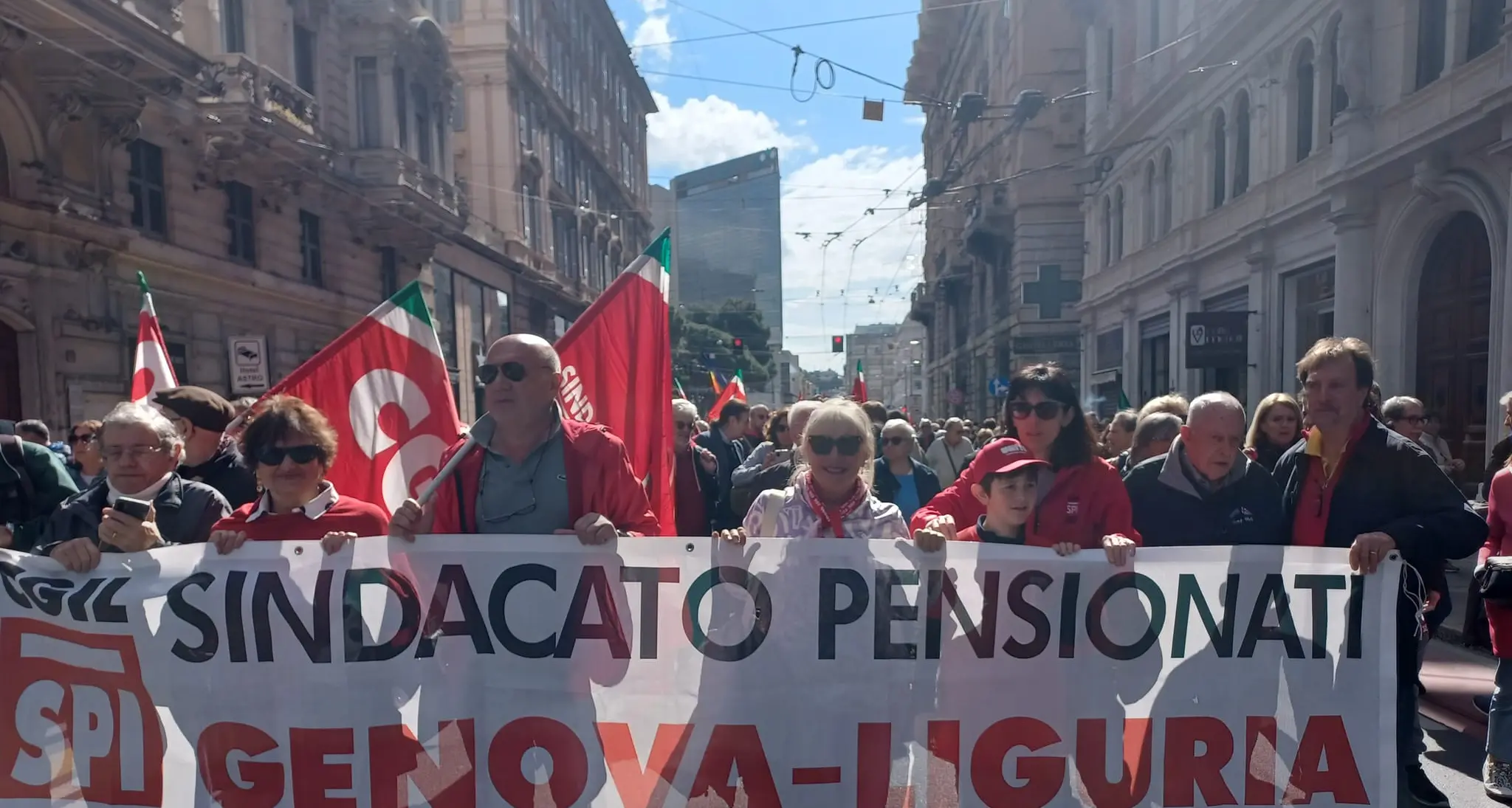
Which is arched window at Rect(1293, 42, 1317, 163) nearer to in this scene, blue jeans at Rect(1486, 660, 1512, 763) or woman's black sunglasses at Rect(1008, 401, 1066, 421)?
blue jeans at Rect(1486, 660, 1512, 763)

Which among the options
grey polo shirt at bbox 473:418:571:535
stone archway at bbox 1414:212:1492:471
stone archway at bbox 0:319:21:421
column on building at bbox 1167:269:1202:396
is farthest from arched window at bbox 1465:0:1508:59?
stone archway at bbox 0:319:21:421

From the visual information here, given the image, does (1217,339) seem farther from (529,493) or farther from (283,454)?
(283,454)

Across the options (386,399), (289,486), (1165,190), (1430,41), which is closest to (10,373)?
(386,399)

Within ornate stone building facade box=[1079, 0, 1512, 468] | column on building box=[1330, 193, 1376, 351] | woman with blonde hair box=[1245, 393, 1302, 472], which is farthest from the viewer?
column on building box=[1330, 193, 1376, 351]

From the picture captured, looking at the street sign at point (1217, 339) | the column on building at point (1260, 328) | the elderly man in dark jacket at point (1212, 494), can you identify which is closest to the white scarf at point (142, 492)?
the elderly man in dark jacket at point (1212, 494)

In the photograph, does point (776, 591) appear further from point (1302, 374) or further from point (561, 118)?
point (561, 118)

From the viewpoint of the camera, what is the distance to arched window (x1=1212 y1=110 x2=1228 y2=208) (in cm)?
1780

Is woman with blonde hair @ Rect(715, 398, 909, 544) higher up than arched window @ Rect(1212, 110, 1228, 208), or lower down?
lower down

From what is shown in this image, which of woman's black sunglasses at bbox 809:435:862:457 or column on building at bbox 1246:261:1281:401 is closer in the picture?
woman's black sunglasses at bbox 809:435:862:457

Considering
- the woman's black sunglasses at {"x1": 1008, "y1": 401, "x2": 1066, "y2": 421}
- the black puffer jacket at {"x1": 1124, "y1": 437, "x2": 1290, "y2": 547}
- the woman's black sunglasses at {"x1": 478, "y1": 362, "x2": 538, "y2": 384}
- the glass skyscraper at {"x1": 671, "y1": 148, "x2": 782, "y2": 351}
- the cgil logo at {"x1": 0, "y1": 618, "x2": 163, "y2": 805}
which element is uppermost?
the glass skyscraper at {"x1": 671, "y1": 148, "x2": 782, "y2": 351}

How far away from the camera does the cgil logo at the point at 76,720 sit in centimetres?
274

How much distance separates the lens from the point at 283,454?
2.79 meters

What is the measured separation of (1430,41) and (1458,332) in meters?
3.85

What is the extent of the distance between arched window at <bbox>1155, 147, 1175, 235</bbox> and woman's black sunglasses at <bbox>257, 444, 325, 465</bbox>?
2084 centimetres
